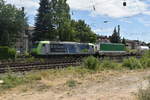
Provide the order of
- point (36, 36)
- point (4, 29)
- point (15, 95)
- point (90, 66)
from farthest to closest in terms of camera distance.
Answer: point (36, 36) < point (4, 29) < point (90, 66) < point (15, 95)

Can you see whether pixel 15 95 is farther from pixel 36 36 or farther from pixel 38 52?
pixel 36 36

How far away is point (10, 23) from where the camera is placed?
2117 inches

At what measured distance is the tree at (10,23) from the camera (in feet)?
170

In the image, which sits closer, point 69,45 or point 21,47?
point 69,45

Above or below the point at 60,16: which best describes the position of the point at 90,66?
below

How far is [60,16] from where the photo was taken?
7012cm

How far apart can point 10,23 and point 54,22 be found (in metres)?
16.3

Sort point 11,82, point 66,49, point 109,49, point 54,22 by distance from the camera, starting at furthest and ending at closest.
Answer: point 54,22, point 109,49, point 66,49, point 11,82

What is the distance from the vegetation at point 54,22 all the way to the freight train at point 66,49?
15521 millimetres

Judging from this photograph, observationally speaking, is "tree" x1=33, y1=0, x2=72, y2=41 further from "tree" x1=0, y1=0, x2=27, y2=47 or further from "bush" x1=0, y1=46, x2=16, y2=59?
"bush" x1=0, y1=46, x2=16, y2=59

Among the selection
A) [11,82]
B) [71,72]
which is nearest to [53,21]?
[71,72]

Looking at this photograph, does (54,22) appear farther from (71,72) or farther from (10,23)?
(71,72)

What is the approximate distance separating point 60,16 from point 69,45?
1038 inches

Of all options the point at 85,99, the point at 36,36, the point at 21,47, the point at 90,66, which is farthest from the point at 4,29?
the point at 85,99
